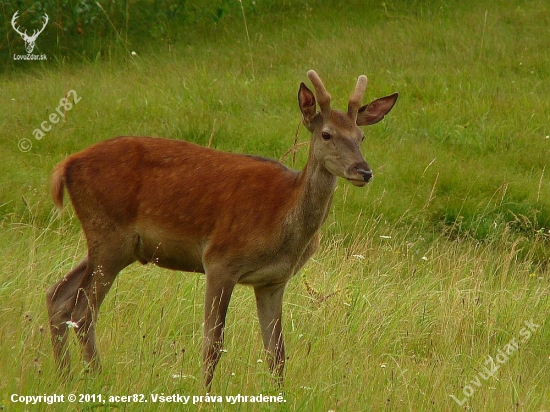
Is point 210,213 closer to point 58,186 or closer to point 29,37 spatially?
point 58,186

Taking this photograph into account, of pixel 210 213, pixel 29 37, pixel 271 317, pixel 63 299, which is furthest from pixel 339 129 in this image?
pixel 29 37

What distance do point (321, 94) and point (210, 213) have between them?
99 centimetres

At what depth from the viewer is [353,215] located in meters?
10.1

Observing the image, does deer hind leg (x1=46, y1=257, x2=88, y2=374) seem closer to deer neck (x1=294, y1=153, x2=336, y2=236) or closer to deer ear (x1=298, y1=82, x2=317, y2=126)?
deer neck (x1=294, y1=153, x2=336, y2=236)

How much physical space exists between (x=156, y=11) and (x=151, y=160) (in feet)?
27.2

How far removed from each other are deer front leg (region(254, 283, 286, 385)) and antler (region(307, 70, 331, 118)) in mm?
1086

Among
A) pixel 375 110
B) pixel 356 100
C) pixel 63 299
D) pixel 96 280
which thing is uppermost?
pixel 356 100

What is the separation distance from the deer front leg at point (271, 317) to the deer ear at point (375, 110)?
1.15m

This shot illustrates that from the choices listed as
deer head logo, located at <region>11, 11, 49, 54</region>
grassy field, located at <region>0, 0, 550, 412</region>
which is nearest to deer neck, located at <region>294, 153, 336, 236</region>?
grassy field, located at <region>0, 0, 550, 412</region>

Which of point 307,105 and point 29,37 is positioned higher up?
point 307,105

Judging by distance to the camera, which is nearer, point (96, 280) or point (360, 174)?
point (360, 174)

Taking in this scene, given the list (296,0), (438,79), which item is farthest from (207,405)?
(296,0)

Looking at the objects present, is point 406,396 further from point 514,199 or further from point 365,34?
point 365,34

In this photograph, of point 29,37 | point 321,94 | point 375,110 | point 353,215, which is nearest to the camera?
point 321,94
